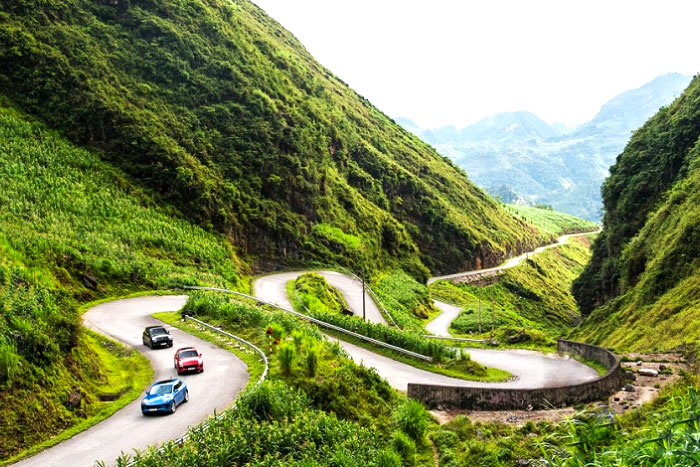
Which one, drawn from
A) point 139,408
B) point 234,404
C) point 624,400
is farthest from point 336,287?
point 234,404

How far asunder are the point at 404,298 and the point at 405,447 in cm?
6177

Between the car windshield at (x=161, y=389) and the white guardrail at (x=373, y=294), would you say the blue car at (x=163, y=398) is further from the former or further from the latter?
the white guardrail at (x=373, y=294)

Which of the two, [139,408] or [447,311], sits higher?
[139,408]

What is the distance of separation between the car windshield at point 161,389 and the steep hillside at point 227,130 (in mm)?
46072

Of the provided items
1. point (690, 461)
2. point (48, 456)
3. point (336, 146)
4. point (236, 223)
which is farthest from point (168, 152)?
point (690, 461)

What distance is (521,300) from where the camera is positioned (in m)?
108

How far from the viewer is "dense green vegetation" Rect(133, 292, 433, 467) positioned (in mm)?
13719

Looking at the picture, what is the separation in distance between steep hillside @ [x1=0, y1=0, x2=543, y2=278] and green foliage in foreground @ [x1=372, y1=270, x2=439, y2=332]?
439 cm

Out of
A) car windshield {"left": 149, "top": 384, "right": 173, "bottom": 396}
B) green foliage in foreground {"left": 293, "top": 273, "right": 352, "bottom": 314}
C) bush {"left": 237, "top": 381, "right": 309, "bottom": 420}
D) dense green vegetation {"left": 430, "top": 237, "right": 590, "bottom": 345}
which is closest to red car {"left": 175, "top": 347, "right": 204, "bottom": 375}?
car windshield {"left": 149, "top": 384, "right": 173, "bottom": 396}

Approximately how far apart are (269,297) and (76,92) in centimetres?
3956

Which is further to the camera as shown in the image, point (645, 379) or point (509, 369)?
point (509, 369)

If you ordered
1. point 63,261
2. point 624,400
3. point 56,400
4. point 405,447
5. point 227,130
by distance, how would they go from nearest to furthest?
point 56,400 → point 405,447 → point 624,400 → point 63,261 → point 227,130

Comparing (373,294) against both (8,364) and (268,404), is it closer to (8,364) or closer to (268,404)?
(268,404)

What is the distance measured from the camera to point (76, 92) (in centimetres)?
6444
